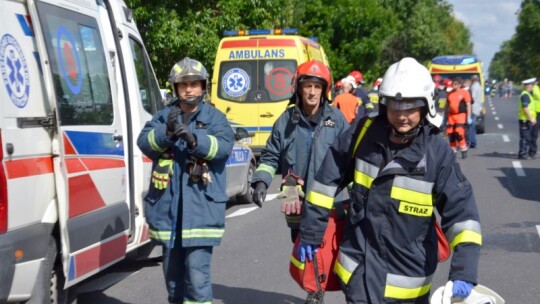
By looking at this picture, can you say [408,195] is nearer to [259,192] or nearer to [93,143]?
[259,192]

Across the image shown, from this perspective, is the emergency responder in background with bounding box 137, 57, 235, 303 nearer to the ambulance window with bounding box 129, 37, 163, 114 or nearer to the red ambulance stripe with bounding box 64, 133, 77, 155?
the red ambulance stripe with bounding box 64, 133, 77, 155

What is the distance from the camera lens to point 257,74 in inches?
712

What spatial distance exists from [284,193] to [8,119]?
167 cm

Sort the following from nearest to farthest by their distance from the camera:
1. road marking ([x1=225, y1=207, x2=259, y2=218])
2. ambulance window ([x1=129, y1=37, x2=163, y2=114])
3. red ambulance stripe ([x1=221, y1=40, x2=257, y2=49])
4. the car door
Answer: the car door < ambulance window ([x1=129, y1=37, x2=163, y2=114]) < road marking ([x1=225, y1=207, x2=259, y2=218]) < red ambulance stripe ([x1=221, y1=40, x2=257, y2=49])

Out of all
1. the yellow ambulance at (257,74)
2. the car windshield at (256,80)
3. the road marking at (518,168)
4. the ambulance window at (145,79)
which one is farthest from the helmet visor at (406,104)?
the road marking at (518,168)

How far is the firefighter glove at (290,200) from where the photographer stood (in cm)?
574

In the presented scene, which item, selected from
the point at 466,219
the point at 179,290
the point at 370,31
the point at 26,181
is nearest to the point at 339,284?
the point at 466,219

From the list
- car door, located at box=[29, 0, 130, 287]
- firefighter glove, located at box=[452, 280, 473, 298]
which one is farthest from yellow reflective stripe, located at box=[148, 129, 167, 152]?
firefighter glove, located at box=[452, 280, 473, 298]

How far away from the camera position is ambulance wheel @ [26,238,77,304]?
5.75m

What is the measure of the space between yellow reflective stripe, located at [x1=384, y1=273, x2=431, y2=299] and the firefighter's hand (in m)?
0.50

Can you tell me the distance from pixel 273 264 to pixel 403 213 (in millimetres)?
4699

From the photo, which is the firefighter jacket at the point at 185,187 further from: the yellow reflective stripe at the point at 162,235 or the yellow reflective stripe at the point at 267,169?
the yellow reflective stripe at the point at 267,169

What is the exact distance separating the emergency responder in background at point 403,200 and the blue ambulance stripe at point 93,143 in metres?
2.44

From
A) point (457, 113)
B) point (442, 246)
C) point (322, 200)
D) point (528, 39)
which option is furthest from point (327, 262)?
point (528, 39)
